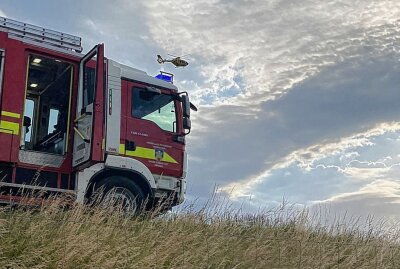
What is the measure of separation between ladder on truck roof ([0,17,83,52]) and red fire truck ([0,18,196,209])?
20 mm

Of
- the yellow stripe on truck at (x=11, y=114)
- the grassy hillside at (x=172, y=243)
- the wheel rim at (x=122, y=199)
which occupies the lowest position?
the grassy hillside at (x=172, y=243)

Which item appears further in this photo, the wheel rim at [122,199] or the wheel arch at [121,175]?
the wheel arch at [121,175]

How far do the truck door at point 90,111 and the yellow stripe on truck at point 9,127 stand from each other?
113cm

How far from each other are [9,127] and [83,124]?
131 centimetres

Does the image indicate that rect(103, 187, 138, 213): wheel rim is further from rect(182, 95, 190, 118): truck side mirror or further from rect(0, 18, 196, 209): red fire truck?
rect(182, 95, 190, 118): truck side mirror

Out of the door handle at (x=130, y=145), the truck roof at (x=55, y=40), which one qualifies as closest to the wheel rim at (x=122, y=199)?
the door handle at (x=130, y=145)

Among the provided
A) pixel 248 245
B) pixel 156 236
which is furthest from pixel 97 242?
pixel 248 245

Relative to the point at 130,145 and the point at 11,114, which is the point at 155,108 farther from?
the point at 11,114

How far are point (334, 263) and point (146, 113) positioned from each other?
174 inches

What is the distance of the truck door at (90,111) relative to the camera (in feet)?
33.3

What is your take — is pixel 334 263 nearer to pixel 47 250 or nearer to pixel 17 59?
pixel 47 250

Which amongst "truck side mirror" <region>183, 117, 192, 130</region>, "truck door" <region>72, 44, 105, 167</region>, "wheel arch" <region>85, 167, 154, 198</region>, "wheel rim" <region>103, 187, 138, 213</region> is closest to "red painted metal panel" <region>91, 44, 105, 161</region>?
"truck door" <region>72, 44, 105, 167</region>

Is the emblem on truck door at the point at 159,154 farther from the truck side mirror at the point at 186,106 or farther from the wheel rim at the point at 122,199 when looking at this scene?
the wheel rim at the point at 122,199

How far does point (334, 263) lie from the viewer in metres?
9.42
